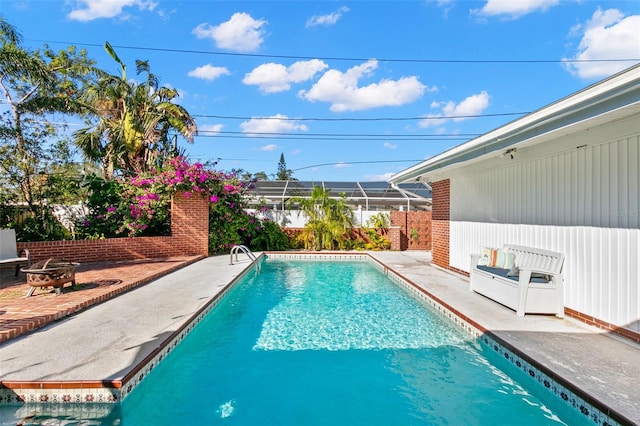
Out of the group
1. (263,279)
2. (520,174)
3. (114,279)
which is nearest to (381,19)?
(520,174)

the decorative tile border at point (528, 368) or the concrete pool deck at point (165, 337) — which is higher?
the concrete pool deck at point (165, 337)

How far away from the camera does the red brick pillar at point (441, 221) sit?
1038 cm

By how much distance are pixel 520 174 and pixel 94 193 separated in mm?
12255

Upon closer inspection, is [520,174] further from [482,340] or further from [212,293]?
[212,293]

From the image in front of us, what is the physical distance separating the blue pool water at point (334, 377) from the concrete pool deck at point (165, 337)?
306 mm

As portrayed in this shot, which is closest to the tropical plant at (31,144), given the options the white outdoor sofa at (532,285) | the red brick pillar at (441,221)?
the red brick pillar at (441,221)

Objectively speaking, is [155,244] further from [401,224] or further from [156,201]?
[401,224]

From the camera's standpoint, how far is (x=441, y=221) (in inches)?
425

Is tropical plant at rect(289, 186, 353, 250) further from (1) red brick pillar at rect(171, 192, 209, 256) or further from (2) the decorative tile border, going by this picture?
(2) the decorative tile border

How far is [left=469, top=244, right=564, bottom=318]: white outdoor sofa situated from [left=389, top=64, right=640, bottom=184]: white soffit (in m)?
1.96

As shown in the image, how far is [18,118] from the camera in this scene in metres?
9.40

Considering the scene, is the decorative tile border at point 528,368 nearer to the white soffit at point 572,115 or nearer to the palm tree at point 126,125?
the white soffit at point 572,115

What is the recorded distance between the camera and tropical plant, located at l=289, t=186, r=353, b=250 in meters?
15.0

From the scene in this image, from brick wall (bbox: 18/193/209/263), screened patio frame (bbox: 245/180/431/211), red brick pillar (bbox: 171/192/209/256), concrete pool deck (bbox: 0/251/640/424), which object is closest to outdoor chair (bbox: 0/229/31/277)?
brick wall (bbox: 18/193/209/263)
